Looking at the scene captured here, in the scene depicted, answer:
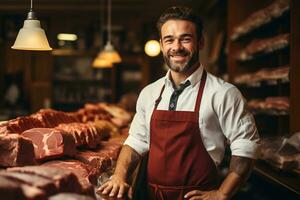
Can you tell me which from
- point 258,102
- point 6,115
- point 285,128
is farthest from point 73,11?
point 285,128

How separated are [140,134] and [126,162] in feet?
0.65

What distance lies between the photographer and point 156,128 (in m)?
2.49

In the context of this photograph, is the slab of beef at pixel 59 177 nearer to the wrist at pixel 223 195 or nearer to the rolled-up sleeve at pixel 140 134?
the wrist at pixel 223 195

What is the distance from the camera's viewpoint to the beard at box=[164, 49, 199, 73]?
2377 millimetres

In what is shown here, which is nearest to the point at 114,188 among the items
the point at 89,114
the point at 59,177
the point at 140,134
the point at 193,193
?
the point at 193,193

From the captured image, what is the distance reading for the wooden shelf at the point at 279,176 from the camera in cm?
299

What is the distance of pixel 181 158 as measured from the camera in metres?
2.40

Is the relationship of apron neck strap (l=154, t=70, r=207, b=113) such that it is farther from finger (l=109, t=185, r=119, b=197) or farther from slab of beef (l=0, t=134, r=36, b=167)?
slab of beef (l=0, t=134, r=36, b=167)

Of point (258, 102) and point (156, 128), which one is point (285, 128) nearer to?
point (258, 102)

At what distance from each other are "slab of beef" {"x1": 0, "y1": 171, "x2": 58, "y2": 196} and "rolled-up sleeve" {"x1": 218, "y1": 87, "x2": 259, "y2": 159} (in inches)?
45.6

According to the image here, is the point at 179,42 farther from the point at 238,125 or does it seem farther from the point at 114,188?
the point at 114,188

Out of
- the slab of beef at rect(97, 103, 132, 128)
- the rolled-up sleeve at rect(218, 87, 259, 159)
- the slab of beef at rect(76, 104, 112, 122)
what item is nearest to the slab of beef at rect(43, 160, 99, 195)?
the rolled-up sleeve at rect(218, 87, 259, 159)

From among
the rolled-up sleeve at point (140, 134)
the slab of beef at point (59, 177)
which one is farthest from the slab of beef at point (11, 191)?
the rolled-up sleeve at point (140, 134)

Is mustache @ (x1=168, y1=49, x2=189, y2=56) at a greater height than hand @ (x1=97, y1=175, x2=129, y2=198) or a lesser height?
greater
